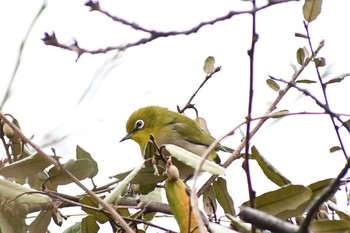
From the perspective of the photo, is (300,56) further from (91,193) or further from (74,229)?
(91,193)

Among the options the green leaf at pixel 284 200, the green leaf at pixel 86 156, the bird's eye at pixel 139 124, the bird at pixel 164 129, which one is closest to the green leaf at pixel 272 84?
the green leaf at pixel 86 156

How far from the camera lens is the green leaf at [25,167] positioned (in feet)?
4.89

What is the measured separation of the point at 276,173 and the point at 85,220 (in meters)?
0.48

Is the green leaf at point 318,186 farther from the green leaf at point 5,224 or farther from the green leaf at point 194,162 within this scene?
the green leaf at point 5,224

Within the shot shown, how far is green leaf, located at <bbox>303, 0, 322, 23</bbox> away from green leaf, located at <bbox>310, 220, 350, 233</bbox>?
2.32 feet

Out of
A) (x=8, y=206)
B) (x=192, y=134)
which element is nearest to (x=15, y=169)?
(x=8, y=206)

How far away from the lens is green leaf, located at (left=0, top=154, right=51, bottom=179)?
58.6 inches

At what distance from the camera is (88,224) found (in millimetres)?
1636

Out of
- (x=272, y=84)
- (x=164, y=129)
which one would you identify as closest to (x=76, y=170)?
(x=272, y=84)

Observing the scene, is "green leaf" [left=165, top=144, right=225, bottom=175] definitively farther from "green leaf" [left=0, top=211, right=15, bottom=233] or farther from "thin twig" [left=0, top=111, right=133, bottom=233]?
"green leaf" [left=0, top=211, right=15, bottom=233]

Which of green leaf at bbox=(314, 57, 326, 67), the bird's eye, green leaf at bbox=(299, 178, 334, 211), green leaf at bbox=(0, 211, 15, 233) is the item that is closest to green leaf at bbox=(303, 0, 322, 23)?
green leaf at bbox=(314, 57, 326, 67)

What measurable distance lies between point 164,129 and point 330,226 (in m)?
2.83

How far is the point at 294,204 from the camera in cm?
121

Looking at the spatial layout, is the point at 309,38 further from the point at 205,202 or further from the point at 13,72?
the point at 13,72
